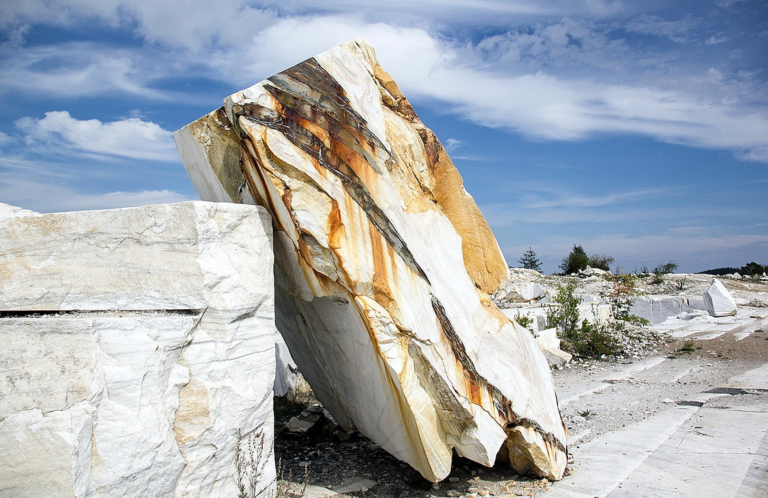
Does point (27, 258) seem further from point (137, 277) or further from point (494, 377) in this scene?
point (494, 377)

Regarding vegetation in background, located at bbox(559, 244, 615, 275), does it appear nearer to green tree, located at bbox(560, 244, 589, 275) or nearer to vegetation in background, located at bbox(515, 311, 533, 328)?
green tree, located at bbox(560, 244, 589, 275)

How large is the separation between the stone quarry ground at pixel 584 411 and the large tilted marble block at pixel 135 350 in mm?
882

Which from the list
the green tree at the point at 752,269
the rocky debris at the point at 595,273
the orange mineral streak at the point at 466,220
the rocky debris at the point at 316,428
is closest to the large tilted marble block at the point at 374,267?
the orange mineral streak at the point at 466,220

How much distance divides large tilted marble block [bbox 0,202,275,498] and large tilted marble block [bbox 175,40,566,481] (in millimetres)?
395

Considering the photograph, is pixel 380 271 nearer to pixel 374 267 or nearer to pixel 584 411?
pixel 374 267

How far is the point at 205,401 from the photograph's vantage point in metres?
2.60

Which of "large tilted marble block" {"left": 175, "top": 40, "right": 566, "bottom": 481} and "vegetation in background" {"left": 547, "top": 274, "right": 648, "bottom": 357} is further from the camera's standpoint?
"vegetation in background" {"left": 547, "top": 274, "right": 648, "bottom": 357}

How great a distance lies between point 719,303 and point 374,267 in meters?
13.6

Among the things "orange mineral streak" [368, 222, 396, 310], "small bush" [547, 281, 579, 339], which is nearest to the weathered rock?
"small bush" [547, 281, 579, 339]

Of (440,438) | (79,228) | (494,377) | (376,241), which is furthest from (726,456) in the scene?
(79,228)

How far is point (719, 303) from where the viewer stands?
13.1 metres

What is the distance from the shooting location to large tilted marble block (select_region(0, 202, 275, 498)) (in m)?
2.20

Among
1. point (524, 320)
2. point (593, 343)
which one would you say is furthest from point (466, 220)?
point (593, 343)

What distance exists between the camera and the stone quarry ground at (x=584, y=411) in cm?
335
